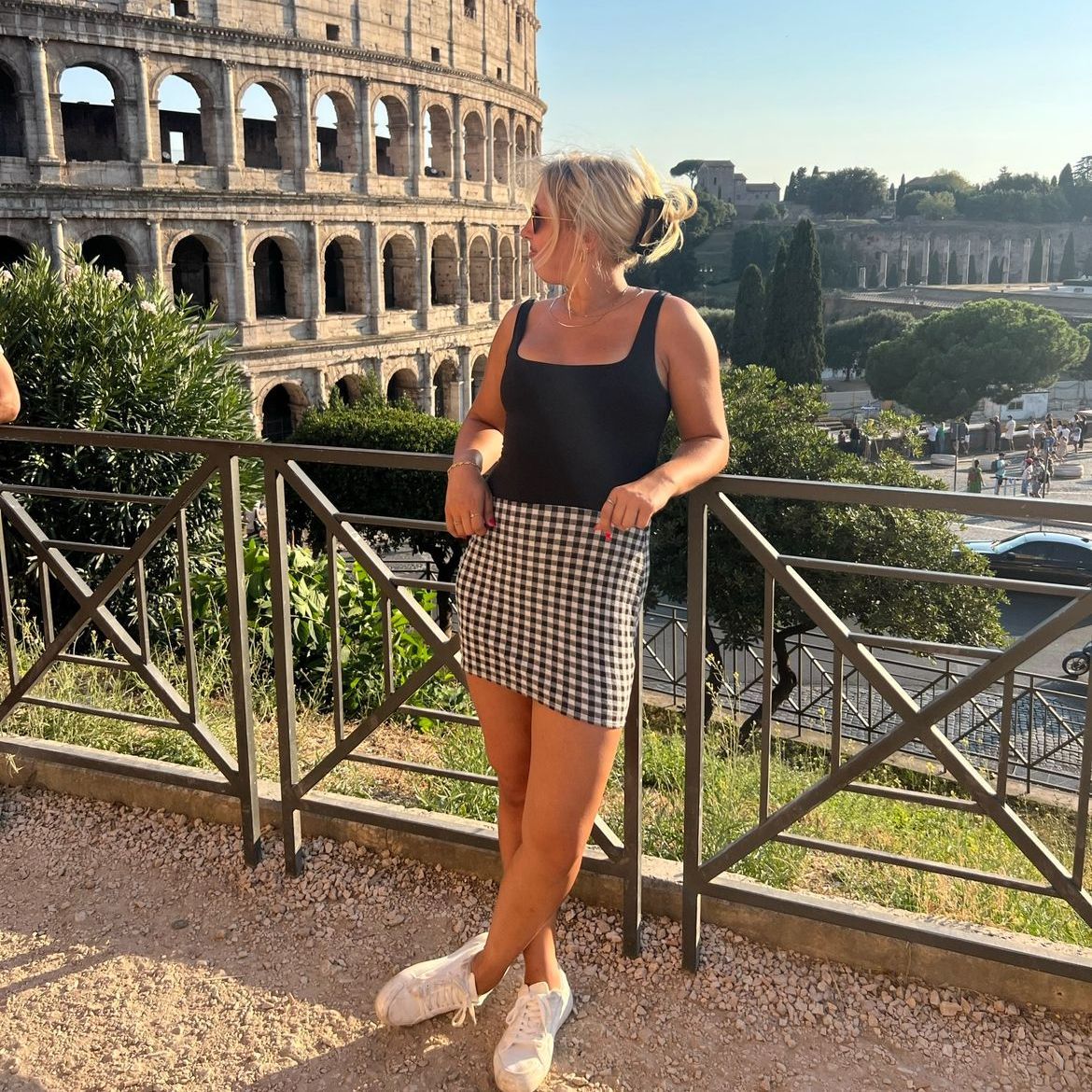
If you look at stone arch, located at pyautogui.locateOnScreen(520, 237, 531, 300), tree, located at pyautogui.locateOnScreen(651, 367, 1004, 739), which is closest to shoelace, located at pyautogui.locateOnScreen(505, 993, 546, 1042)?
tree, located at pyautogui.locateOnScreen(651, 367, 1004, 739)

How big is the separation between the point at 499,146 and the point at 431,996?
35.0 m

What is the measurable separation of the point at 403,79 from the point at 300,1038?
99.0 ft

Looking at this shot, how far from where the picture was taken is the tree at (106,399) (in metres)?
8.35

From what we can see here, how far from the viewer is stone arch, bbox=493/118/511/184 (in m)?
34.2

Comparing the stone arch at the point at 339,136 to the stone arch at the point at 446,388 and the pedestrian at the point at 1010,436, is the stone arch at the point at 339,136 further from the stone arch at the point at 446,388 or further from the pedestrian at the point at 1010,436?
the pedestrian at the point at 1010,436

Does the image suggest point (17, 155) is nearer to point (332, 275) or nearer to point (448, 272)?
point (332, 275)

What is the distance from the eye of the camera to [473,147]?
32.9m

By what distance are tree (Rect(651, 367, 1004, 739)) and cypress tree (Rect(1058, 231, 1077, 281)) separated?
85215 mm

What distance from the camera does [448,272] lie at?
107 feet

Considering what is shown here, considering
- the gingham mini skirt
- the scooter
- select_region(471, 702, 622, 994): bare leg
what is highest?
the gingham mini skirt

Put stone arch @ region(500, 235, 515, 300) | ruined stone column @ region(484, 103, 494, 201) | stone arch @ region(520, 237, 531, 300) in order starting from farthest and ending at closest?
stone arch @ region(520, 237, 531, 300), stone arch @ region(500, 235, 515, 300), ruined stone column @ region(484, 103, 494, 201)

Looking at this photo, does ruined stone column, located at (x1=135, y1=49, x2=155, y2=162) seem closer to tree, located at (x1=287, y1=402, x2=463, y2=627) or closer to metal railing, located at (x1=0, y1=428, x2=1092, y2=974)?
tree, located at (x1=287, y1=402, x2=463, y2=627)

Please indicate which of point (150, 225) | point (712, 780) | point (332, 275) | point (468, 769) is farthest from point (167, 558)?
point (332, 275)

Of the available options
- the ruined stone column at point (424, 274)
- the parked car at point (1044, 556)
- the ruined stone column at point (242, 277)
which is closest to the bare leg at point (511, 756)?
the parked car at point (1044, 556)
